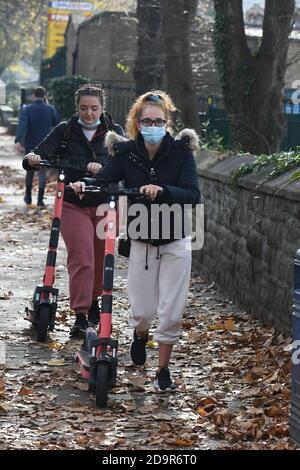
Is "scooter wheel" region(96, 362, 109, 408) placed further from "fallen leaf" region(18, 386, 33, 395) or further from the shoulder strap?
the shoulder strap

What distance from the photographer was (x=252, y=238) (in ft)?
35.7

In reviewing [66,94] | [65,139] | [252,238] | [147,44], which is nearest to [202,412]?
[65,139]

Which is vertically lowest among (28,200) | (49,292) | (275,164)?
(28,200)

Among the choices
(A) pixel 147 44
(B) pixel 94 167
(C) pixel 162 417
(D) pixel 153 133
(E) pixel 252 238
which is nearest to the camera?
(C) pixel 162 417

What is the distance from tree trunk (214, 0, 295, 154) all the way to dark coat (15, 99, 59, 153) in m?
3.48

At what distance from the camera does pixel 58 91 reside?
1297 inches

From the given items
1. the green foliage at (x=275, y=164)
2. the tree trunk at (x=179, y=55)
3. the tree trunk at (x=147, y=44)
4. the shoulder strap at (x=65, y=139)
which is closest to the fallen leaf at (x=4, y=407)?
the shoulder strap at (x=65, y=139)

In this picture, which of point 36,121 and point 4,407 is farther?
point 36,121

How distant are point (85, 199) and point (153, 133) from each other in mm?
1975

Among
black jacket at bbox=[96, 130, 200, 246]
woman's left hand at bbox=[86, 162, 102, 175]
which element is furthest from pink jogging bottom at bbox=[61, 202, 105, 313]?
black jacket at bbox=[96, 130, 200, 246]

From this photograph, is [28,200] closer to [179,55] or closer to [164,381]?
[179,55]
